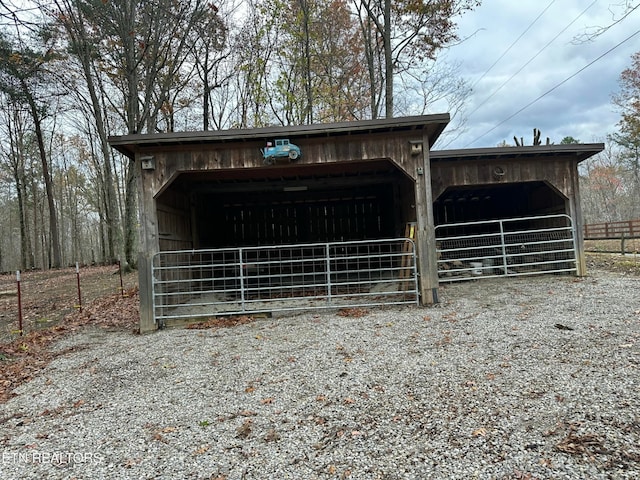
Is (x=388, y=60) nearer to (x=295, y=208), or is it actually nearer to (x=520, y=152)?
(x=295, y=208)

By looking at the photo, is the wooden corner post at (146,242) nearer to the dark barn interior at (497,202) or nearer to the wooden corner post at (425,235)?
the wooden corner post at (425,235)

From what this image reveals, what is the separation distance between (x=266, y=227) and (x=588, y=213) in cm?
3932

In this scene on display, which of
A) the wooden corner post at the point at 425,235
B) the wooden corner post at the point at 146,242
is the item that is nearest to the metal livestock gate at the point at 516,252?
the wooden corner post at the point at 425,235

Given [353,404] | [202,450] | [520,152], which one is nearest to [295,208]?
[520,152]

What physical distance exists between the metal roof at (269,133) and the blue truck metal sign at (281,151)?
4.6 inches

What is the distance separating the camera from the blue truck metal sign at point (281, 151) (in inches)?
213

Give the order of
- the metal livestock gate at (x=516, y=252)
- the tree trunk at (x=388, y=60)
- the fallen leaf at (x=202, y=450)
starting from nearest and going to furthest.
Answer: the fallen leaf at (x=202, y=450) → the metal livestock gate at (x=516, y=252) → the tree trunk at (x=388, y=60)

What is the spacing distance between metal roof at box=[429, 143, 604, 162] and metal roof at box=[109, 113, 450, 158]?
5.59 feet

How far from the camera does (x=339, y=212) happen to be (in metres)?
10.6

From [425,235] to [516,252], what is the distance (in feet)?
12.4

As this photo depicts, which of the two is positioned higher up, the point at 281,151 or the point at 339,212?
the point at 281,151

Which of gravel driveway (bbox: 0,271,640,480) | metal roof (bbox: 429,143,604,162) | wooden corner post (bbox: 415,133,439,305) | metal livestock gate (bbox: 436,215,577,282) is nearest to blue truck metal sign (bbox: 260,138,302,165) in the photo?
wooden corner post (bbox: 415,133,439,305)

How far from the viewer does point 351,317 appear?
5.36 metres

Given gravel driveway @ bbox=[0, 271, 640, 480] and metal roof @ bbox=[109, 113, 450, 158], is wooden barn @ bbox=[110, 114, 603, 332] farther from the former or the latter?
gravel driveway @ bbox=[0, 271, 640, 480]
